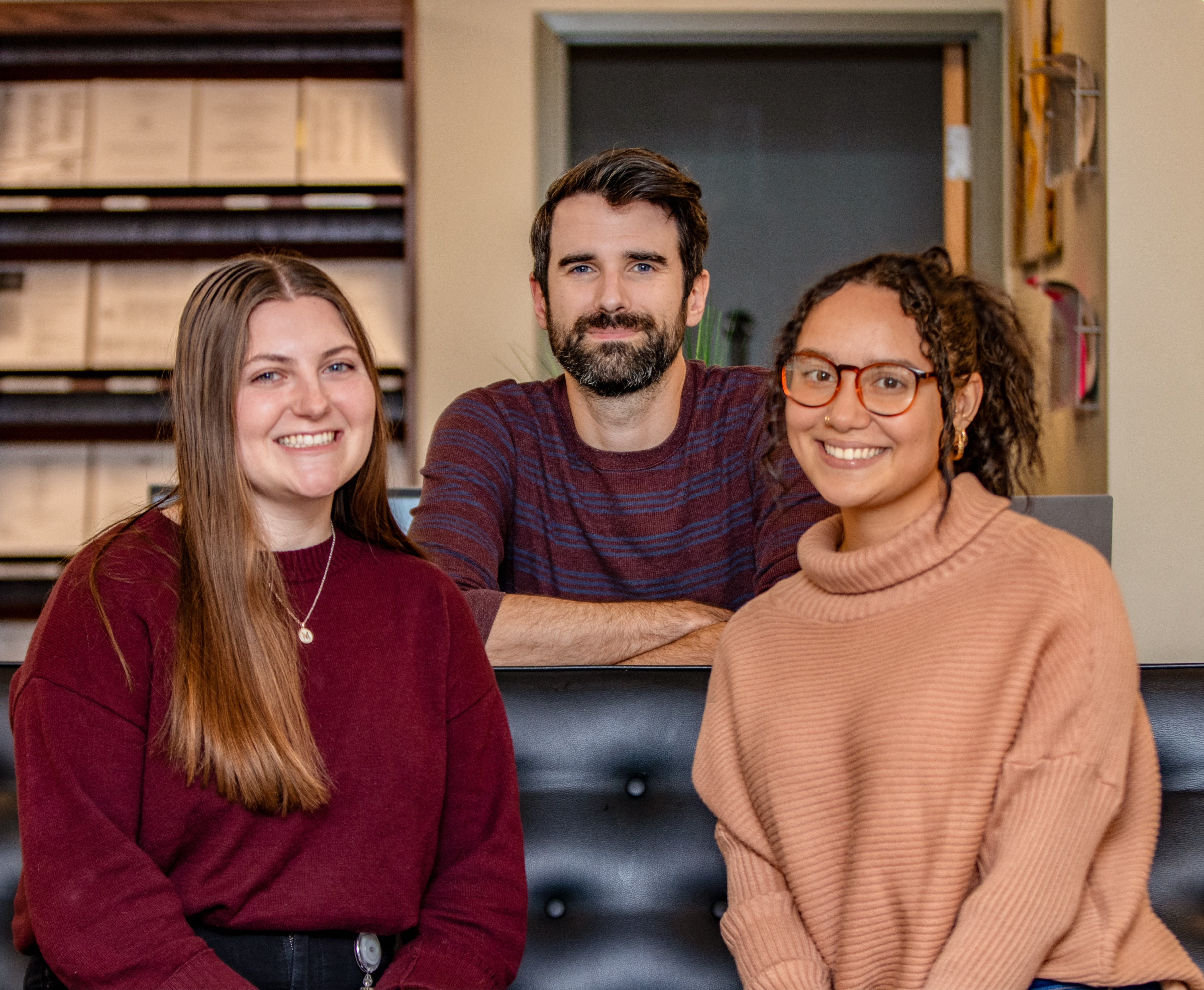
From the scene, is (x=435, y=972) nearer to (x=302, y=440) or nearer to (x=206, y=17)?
(x=302, y=440)

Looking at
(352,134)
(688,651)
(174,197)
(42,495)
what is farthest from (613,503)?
(42,495)

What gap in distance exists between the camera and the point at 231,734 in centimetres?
112

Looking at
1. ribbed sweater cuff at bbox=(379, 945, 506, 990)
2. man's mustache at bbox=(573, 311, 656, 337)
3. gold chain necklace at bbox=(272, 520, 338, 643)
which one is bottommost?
ribbed sweater cuff at bbox=(379, 945, 506, 990)

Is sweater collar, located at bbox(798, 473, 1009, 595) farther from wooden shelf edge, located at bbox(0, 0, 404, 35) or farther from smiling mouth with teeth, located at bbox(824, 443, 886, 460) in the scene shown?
wooden shelf edge, located at bbox(0, 0, 404, 35)

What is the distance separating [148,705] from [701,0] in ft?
11.5

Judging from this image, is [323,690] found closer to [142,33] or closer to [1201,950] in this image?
[1201,950]

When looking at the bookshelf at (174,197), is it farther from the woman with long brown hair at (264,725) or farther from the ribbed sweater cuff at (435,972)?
the ribbed sweater cuff at (435,972)

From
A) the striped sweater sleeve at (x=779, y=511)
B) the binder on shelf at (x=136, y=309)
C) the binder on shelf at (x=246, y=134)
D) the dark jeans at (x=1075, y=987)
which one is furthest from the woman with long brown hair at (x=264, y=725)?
the binder on shelf at (x=136, y=309)

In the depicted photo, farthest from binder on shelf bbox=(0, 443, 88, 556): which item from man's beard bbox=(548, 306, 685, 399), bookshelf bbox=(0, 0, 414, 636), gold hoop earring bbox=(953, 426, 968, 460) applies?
gold hoop earring bbox=(953, 426, 968, 460)

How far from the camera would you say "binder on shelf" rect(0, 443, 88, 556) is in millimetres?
3922

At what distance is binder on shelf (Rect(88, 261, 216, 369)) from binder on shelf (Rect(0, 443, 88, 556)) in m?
0.35

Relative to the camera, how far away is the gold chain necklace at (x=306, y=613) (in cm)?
123

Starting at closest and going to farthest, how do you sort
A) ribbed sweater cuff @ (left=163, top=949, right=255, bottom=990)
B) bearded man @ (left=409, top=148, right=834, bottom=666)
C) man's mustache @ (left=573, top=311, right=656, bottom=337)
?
ribbed sweater cuff @ (left=163, top=949, right=255, bottom=990) < bearded man @ (left=409, top=148, right=834, bottom=666) < man's mustache @ (left=573, top=311, right=656, bottom=337)

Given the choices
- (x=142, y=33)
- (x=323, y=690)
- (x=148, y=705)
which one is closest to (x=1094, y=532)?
(x=323, y=690)
